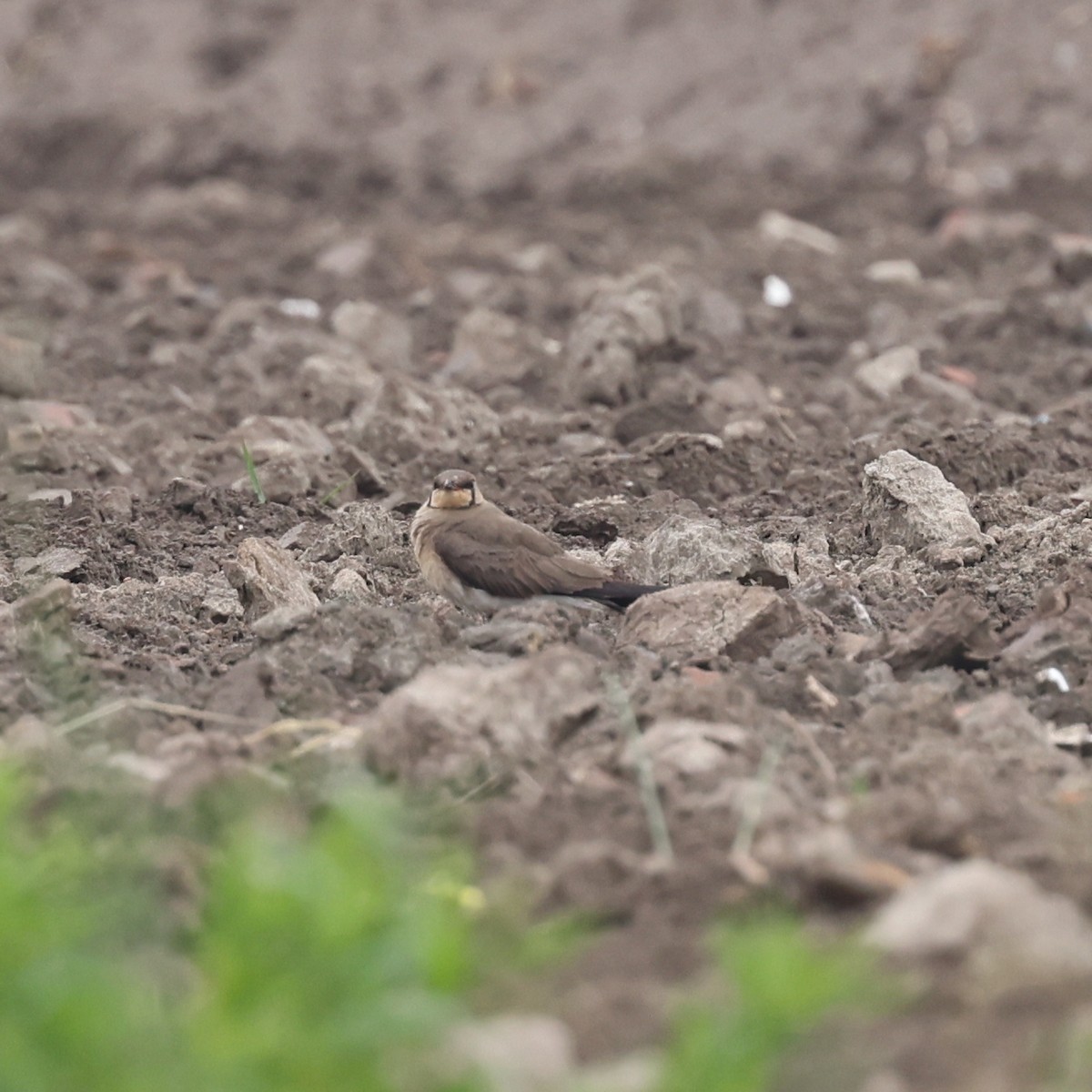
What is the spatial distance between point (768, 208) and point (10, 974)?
14.2 metres

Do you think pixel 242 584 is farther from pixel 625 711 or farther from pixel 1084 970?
pixel 1084 970

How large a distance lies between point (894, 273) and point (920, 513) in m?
6.74

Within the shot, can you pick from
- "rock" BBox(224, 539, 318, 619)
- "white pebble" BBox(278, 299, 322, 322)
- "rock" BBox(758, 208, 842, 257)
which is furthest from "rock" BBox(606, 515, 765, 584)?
"rock" BBox(758, 208, 842, 257)

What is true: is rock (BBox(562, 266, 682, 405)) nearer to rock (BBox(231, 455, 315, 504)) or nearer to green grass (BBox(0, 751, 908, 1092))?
rock (BBox(231, 455, 315, 504))

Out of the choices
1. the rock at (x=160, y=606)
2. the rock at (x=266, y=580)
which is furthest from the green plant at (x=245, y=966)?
the rock at (x=266, y=580)

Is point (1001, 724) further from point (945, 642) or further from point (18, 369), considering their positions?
point (18, 369)

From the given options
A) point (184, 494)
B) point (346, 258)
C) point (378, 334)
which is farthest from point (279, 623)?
point (346, 258)

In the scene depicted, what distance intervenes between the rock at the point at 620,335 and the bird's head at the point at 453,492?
3.08m

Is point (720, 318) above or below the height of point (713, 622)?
below

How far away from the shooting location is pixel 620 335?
408 inches

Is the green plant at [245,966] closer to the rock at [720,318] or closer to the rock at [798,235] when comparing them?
the rock at [720,318]

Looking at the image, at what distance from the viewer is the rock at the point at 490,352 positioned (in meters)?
10.8

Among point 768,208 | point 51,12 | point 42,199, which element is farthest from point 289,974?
point 51,12

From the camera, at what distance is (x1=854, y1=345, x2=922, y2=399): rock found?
1040cm
